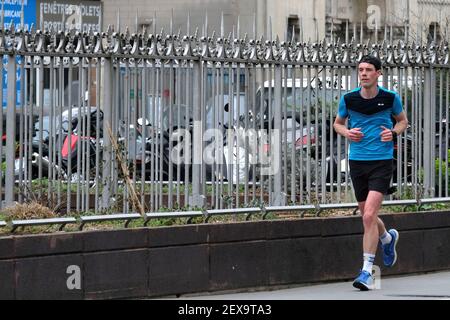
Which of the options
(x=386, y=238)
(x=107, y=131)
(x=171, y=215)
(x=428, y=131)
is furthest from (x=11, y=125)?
(x=428, y=131)

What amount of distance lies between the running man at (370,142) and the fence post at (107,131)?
77.7 inches

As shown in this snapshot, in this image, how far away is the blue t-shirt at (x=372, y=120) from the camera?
10.8 meters

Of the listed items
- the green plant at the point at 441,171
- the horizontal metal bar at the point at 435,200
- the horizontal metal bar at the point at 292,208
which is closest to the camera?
the horizontal metal bar at the point at 292,208

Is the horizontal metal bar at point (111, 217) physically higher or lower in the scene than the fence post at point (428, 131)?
lower

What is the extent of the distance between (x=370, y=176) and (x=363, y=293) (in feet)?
3.18

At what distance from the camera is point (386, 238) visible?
36.4 ft

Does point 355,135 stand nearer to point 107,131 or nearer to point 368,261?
point 368,261

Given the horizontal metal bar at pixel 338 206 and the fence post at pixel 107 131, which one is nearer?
the fence post at pixel 107 131

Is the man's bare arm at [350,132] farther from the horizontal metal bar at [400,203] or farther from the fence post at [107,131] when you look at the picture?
the fence post at [107,131]

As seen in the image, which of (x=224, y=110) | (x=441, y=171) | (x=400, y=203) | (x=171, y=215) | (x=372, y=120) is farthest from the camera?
(x=441, y=171)

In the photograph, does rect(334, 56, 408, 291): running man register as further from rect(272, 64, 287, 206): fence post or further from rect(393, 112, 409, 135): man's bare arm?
rect(272, 64, 287, 206): fence post

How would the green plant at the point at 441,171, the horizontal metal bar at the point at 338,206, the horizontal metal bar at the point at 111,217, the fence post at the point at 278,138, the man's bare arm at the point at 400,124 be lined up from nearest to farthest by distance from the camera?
the horizontal metal bar at the point at 111,217 → the man's bare arm at the point at 400,124 → the horizontal metal bar at the point at 338,206 → the fence post at the point at 278,138 → the green plant at the point at 441,171

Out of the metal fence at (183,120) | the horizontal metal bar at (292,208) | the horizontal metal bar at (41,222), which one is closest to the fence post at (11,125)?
the metal fence at (183,120)
